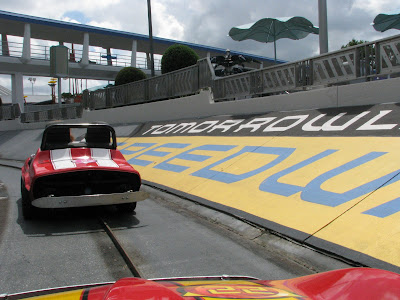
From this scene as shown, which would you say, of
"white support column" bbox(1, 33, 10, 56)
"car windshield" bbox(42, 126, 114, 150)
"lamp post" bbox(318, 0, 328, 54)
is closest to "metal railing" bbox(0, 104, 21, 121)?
"white support column" bbox(1, 33, 10, 56)

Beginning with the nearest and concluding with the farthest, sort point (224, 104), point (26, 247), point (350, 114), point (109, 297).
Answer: point (109, 297)
point (26, 247)
point (350, 114)
point (224, 104)

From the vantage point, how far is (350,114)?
9023 millimetres

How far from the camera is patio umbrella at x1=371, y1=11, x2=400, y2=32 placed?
843 inches

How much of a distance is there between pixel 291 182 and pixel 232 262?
272cm

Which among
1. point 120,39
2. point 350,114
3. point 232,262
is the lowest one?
point 232,262

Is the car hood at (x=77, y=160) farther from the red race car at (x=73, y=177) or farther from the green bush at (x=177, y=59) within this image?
the green bush at (x=177, y=59)

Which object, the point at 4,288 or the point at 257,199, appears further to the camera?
the point at 257,199

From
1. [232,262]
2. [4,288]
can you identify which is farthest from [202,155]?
[4,288]

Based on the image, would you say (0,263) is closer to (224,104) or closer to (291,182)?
(291,182)

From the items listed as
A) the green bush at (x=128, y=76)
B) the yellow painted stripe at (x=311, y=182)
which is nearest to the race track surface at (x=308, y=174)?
the yellow painted stripe at (x=311, y=182)

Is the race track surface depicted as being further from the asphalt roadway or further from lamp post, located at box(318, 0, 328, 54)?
lamp post, located at box(318, 0, 328, 54)

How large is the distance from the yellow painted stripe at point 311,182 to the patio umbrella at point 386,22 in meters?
17.1

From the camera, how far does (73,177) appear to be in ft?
19.6

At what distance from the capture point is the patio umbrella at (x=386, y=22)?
21406 mm
